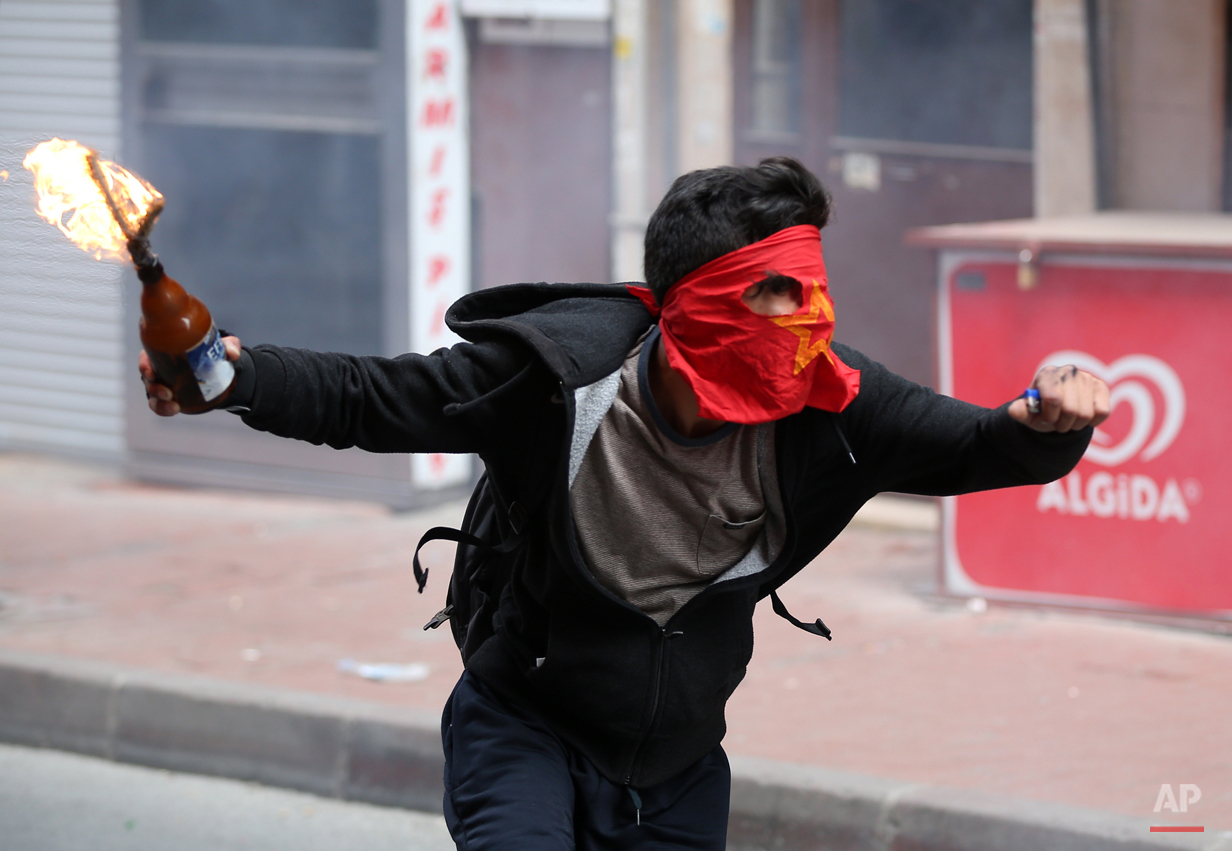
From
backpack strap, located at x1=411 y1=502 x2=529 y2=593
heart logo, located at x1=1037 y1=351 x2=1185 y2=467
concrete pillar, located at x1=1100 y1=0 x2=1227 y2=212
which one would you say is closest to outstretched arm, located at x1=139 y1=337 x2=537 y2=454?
backpack strap, located at x1=411 y1=502 x2=529 y2=593

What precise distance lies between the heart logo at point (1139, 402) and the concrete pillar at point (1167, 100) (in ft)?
6.15

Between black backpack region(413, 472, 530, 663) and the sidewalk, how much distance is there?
1.76m

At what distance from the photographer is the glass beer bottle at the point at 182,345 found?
2.03 m

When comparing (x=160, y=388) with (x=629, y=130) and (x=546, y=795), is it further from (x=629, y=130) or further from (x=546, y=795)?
(x=629, y=130)

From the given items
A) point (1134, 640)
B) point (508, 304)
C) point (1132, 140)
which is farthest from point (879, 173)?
point (508, 304)

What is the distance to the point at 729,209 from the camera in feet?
7.55

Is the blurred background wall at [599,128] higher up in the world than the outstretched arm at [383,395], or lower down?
higher up

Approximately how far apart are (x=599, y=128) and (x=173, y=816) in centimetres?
457

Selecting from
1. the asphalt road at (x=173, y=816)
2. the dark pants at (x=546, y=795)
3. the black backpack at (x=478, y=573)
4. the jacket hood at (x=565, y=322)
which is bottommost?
the asphalt road at (x=173, y=816)

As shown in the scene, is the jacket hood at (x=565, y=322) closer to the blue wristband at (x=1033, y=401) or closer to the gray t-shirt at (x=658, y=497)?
the gray t-shirt at (x=658, y=497)

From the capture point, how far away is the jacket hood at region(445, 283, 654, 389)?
2.32 m

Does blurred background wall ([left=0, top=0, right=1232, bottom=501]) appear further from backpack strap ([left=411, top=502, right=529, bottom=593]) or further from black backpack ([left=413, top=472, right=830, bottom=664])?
backpack strap ([left=411, top=502, right=529, bottom=593])

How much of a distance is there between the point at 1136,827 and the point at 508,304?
7.06ft
